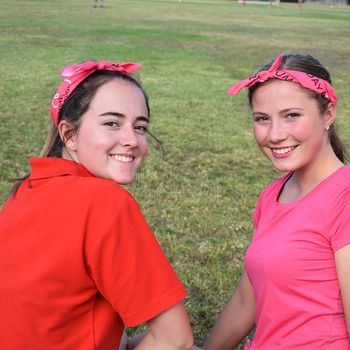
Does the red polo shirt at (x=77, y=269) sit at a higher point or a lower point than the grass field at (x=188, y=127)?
higher

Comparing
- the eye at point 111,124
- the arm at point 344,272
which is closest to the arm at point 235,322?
the arm at point 344,272

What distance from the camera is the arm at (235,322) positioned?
8.39 feet

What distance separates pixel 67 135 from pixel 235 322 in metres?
1.08

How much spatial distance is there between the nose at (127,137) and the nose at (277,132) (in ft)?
1.77

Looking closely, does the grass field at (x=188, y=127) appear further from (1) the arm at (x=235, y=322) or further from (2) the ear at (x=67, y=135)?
(2) the ear at (x=67, y=135)

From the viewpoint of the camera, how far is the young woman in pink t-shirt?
2.08 m

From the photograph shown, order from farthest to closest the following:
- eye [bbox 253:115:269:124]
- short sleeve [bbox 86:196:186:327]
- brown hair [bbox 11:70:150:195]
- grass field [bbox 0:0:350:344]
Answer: grass field [bbox 0:0:350:344] < eye [bbox 253:115:269:124] < brown hair [bbox 11:70:150:195] < short sleeve [bbox 86:196:186:327]

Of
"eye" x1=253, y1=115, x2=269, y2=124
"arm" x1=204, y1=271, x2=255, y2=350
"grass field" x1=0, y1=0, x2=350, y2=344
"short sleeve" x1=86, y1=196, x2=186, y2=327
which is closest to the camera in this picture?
"short sleeve" x1=86, y1=196, x2=186, y2=327

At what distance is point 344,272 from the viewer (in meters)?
2.02

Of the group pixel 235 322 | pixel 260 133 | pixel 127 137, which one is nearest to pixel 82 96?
pixel 127 137

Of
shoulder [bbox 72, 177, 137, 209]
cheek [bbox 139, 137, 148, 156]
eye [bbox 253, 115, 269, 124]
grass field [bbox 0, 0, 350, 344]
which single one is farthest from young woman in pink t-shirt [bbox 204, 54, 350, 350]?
grass field [bbox 0, 0, 350, 344]

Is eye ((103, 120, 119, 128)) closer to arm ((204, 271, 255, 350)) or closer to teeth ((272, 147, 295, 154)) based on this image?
teeth ((272, 147, 295, 154))

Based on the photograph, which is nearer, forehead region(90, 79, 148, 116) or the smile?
forehead region(90, 79, 148, 116)

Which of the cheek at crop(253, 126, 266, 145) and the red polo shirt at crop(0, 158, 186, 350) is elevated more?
the cheek at crop(253, 126, 266, 145)
